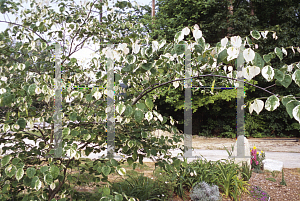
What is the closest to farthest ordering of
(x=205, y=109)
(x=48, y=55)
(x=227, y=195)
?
(x=48, y=55) < (x=227, y=195) < (x=205, y=109)

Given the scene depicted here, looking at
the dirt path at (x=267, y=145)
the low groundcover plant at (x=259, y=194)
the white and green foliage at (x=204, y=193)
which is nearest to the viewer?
the white and green foliage at (x=204, y=193)

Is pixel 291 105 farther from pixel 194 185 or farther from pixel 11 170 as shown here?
pixel 194 185

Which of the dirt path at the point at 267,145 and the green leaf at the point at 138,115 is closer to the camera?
the green leaf at the point at 138,115

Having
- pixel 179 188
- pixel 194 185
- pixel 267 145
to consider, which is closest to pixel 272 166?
pixel 194 185

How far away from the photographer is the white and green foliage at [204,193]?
2.35m

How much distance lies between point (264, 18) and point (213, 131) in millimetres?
5505

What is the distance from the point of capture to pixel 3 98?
4.25 ft

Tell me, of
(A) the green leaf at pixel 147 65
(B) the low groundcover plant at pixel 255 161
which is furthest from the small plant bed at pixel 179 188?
(A) the green leaf at pixel 147 65

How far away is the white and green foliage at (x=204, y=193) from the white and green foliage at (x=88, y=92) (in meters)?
0.85

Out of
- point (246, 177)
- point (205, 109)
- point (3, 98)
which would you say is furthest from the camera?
point (205, 109)

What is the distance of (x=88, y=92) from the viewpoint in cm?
164

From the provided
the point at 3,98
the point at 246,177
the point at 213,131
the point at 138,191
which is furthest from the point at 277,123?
the point at 3,98

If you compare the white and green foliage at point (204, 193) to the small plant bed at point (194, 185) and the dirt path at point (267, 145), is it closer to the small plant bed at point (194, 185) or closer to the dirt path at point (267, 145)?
the small plant bed at point (194, 185)

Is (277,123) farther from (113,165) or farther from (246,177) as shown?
(113,165)
